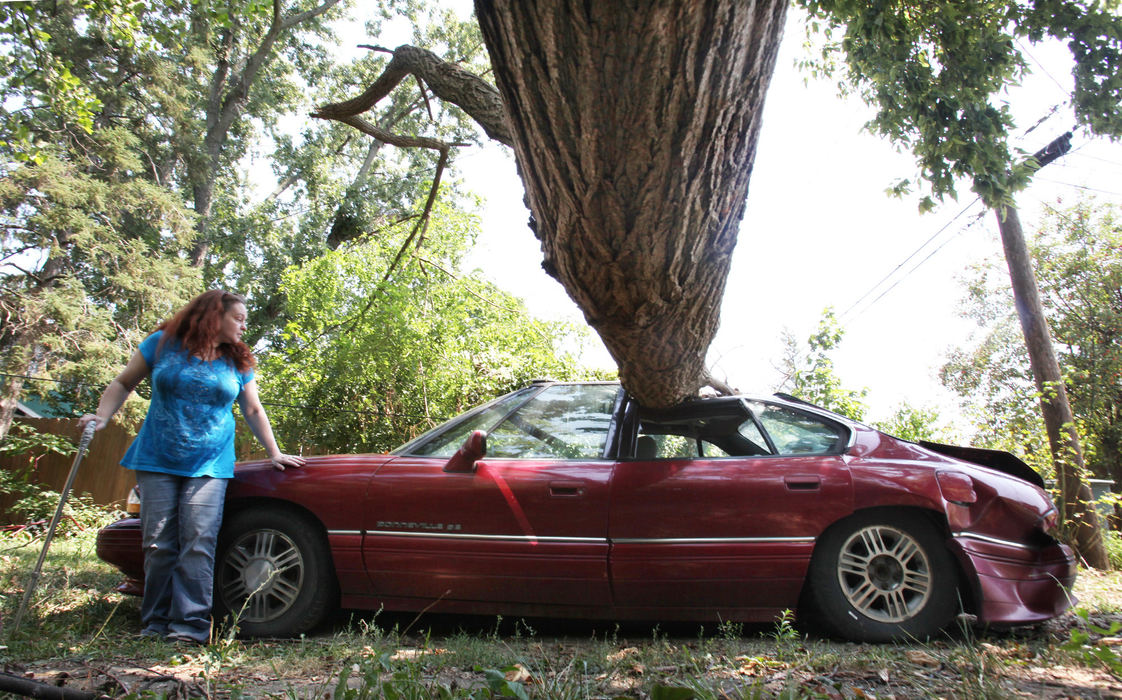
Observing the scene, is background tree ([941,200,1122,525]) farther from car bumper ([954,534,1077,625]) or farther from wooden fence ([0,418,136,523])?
wooden fence ([0,418,136,523])

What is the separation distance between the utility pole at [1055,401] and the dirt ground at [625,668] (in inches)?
171

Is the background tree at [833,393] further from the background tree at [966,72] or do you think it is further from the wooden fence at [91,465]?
the wooden fence at [91,465]

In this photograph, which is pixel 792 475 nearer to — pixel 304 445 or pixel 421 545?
pixel 421 545

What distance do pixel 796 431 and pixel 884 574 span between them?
87 cm

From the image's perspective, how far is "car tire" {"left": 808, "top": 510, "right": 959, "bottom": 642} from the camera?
3303 millimetres

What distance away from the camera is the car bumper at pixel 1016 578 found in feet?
10.6

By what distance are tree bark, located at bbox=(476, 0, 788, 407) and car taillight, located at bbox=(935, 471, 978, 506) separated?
1872 mm

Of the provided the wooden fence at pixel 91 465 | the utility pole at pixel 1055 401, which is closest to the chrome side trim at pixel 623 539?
the utility pole at pixel 1055 401

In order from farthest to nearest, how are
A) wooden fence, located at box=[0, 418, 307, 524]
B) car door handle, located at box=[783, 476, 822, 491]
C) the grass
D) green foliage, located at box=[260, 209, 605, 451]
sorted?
wooden fence, located at box=[0, 418, 307, 524]
green foliage, located at box=[260, 209, 605, 451]
car door handle, located at box=[783, 476, 822, 491]
the grass

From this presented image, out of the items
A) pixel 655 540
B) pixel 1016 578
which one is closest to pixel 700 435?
pixel 655 540

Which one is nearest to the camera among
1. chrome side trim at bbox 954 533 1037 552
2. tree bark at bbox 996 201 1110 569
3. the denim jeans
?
the denim jeans

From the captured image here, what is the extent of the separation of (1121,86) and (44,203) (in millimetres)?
15078

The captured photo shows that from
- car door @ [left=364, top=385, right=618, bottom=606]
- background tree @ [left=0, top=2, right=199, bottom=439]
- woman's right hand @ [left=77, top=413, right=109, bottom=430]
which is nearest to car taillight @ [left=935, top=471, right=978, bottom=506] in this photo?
car door @ [left=364, top=385, right=618, bottom=606]

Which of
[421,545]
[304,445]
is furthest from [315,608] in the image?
[304,445]
